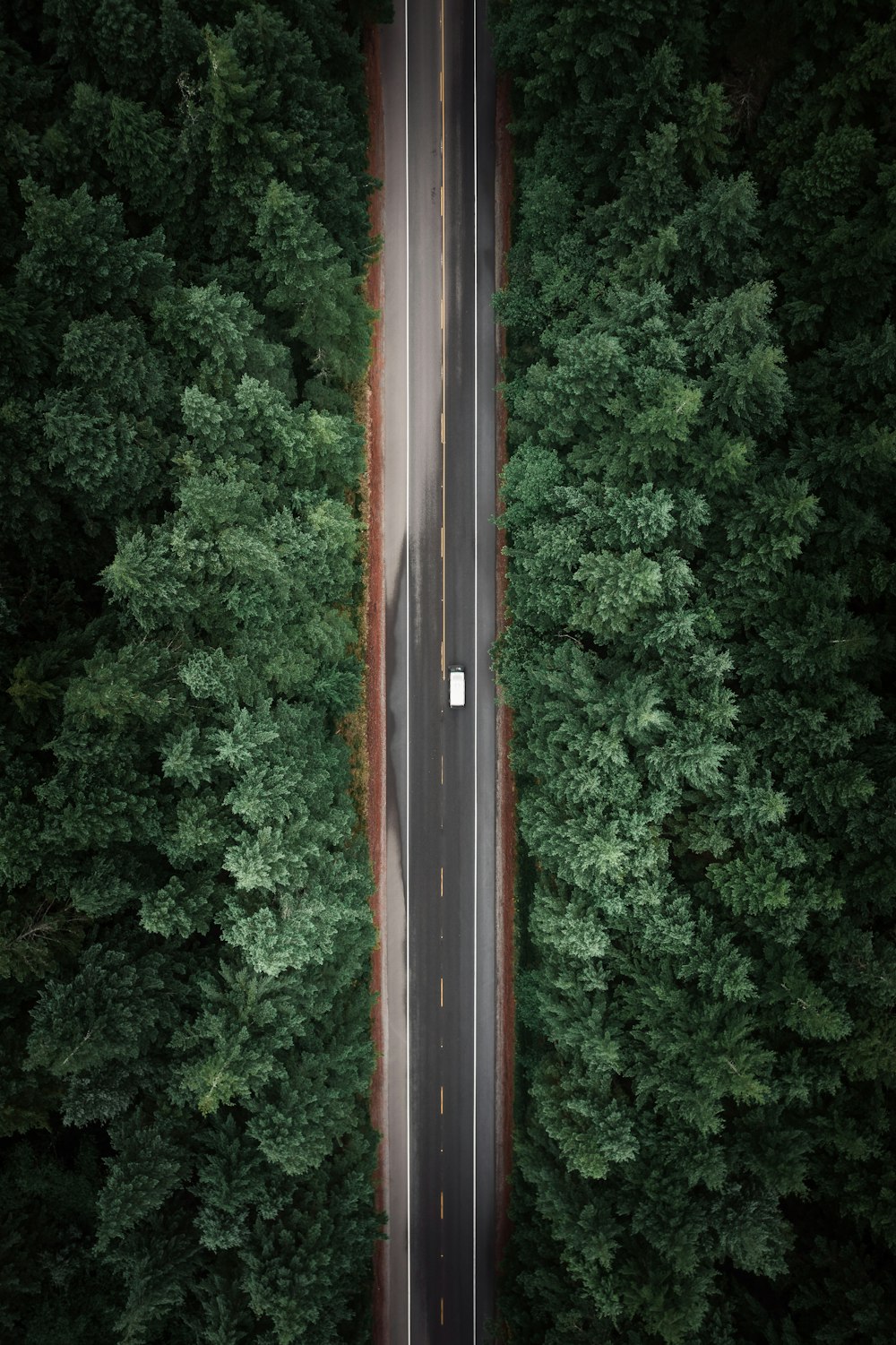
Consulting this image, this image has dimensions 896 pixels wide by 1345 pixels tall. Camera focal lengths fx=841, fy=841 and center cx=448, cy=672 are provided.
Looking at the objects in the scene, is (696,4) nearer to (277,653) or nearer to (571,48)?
(571,48)

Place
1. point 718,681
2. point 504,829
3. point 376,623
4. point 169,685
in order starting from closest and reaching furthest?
point 169,685
point 718,681
point 376,623
point 504,829

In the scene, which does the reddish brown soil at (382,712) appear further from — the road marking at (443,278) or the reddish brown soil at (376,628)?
the road marking at (443,278)

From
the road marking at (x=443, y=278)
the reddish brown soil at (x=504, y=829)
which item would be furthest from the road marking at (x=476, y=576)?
the road marking at (x=443, y=278)

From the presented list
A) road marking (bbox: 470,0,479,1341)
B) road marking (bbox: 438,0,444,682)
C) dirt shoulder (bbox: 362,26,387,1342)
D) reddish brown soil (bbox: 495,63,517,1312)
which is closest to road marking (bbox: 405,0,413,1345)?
dirt shoulder (bbox: 362,26,387,1342)

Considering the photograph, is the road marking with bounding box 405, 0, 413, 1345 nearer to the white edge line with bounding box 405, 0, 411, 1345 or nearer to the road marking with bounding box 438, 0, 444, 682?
the white edge line with bounding box 405, 0, 411, 1345

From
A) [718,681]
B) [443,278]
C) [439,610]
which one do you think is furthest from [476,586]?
[443,278]

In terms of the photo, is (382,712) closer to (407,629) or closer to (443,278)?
(407,629)
